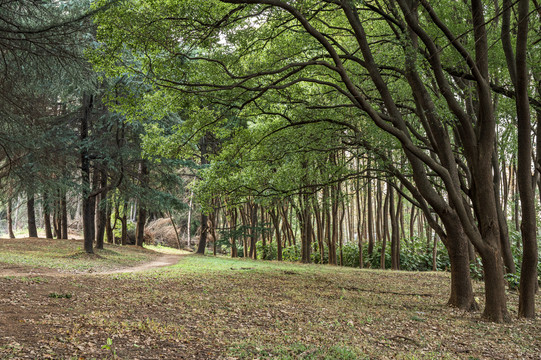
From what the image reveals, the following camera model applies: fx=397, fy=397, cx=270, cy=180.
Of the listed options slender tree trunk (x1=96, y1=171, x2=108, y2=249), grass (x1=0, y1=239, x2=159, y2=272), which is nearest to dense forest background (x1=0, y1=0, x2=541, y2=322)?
grass (x1=0, y1=239, x2=159, y2=272)

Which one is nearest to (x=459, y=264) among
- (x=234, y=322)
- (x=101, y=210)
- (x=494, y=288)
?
(x=494, y=288)

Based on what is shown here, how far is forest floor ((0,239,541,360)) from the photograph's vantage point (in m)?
4.93

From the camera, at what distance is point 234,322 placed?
666 centimetres

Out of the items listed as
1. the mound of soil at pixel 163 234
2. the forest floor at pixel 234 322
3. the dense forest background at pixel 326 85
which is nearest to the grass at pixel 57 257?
the forest floor at pixel 234 322

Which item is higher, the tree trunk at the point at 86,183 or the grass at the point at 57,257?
the tree trunk at the point at 86,183

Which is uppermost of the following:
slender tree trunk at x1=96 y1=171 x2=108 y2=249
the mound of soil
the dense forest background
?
the dense forest background

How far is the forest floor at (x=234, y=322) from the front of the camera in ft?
16.2

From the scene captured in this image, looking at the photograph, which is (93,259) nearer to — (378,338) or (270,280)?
(270,280)

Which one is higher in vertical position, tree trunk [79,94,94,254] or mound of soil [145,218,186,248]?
tree trunk [79,94,94,254]

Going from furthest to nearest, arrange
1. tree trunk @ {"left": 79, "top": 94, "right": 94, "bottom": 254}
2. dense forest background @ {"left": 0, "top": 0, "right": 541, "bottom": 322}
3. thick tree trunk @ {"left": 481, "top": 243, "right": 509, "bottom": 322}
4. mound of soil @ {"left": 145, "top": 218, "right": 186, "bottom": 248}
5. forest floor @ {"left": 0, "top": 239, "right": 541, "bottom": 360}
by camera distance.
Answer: mound of soil @ {"left": 145, "top": 218, "right": 186, "bottom": 248} → tree trunk @ {"left": 79, "top": 94, "right": 94, "bottom": 254} → thick tree trunk @ {"left": 481, "top": 243, "right": 509, "bottom": 322} → dense forest background @ {"left": 0, "top": 0, "right": 541, "bottom": 322} → forest floor @ {"left": 0, "top": 239, "right": 541, "bottom": 360}

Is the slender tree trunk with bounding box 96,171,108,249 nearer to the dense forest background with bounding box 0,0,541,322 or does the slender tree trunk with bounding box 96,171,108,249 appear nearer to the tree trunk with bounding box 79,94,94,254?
the tree trunk with bounding box 79,94,94,254

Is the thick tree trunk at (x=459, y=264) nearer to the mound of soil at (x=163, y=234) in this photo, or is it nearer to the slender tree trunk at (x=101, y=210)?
the slender tree trunk at (x=101, y=210)

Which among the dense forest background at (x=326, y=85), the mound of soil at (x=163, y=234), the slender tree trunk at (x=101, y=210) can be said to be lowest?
the mound of soil at (x=163, y=234)

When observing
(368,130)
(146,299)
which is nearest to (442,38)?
(368,130)
